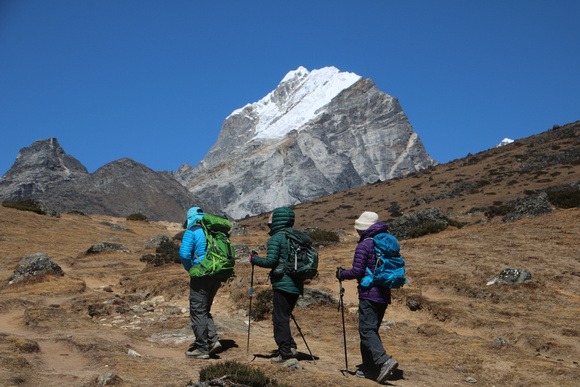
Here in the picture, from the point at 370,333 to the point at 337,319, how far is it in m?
4.52

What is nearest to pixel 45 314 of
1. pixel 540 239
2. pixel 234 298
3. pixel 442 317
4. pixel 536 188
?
pixel 234 298

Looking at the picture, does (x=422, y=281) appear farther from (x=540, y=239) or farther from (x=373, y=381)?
(x=373, y=381)

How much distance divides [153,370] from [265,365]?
60.0 inches

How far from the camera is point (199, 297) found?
948 centimetres

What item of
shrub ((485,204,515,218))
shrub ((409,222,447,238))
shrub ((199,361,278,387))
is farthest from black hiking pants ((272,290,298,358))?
shrub ((485,204,515,218))

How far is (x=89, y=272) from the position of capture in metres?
21.4

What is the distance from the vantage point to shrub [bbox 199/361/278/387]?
721cm

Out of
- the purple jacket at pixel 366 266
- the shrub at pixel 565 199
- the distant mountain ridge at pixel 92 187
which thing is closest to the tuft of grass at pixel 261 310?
the purple jacket at pixel 366 266

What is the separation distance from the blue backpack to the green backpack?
2.20 meters

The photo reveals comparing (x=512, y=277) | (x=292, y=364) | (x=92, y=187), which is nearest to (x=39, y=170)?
(x=92, y=187)

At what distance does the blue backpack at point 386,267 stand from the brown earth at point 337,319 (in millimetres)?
1318

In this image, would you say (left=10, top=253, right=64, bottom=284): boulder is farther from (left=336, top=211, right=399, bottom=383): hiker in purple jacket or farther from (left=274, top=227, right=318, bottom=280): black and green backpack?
(left=336, top=211, right=399, bottom=383): hiker in purple jacket

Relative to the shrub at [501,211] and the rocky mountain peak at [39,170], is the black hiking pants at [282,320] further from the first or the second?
the rocky mountain peak at [39,170]

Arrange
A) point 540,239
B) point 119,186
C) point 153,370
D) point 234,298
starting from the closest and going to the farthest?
point 153,370 < point 234,298 < point 540,239 < point 119,186
